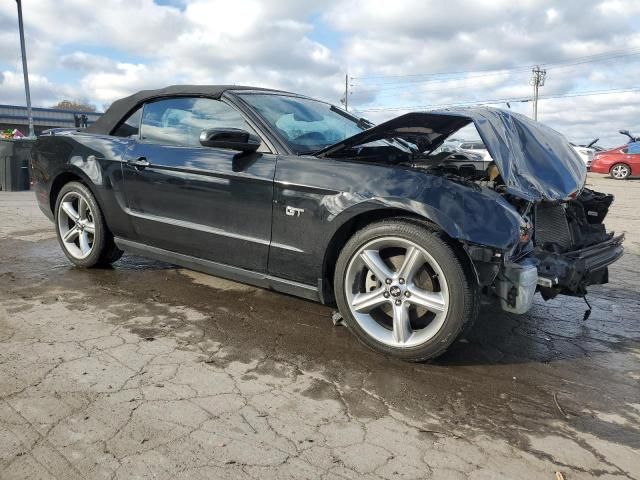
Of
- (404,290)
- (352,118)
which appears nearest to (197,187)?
(352,118)

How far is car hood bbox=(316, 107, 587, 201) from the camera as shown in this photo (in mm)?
3104

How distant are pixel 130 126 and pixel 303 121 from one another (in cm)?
152

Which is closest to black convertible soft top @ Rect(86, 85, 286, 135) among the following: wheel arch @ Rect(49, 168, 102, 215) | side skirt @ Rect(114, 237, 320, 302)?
wheel arch @ Rect(49, 168, 102, 215)

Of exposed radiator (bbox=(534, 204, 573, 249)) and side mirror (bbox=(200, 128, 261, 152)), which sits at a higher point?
side mirror (bbox=(200, 128, 261, 152))

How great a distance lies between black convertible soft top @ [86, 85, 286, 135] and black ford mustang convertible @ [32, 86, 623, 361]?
2 centimetres

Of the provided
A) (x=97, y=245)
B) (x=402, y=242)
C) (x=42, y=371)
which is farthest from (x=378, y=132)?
(x=97, y=245)

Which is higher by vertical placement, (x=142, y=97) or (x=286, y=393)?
(x=142, y=97)

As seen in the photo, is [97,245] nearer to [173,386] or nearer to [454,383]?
[173,386]

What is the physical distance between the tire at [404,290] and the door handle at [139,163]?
70.3 inches

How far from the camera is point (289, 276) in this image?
3385 mm

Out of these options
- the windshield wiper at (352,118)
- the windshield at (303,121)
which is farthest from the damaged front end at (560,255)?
the windshield wiper at (352,118)

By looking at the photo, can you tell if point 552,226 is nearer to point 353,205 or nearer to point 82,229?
point 353,205

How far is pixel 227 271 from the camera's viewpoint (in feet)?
12.0

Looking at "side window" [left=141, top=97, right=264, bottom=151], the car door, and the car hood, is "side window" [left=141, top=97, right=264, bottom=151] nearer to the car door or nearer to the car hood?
the car door
